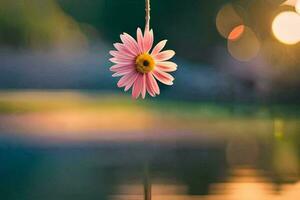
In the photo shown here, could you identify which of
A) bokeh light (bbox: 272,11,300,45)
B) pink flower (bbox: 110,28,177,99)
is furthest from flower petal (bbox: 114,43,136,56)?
bokeh light (bbox: 272,11,300,45)

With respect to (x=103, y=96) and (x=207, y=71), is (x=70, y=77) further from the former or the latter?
(x=207, y=71)

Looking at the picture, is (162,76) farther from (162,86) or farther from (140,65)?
(162,86)

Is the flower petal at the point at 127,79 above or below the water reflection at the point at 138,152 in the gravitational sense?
below

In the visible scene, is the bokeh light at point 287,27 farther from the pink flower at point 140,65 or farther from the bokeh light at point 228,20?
the pink flower at point 140,65

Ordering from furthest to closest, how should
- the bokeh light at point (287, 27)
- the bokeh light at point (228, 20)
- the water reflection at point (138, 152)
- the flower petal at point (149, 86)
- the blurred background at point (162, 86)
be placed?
1. the bokeh light at point (228, 20)
2. the bokeh light at point (287, 27)
3. the blurred background at point (162, 86)
4. the water reflection at point (138, 152)
5. the flower petal at point (149, 86)

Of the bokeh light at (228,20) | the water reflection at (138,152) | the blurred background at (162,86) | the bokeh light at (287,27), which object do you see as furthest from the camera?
the bokeh light at (228,20)

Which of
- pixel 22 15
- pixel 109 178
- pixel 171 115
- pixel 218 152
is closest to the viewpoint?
pixel 109 178

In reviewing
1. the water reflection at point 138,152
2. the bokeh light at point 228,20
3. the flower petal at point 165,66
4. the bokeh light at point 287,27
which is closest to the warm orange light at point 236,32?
the bokeh light at point 228,20

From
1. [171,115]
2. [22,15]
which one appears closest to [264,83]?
[171,115]
